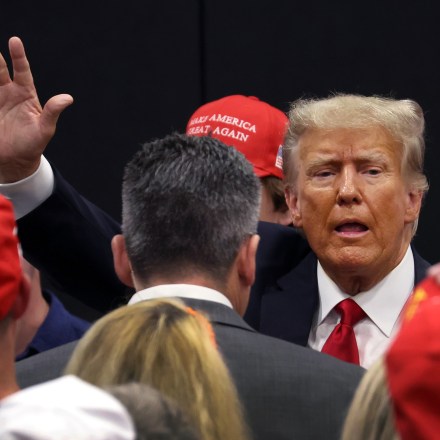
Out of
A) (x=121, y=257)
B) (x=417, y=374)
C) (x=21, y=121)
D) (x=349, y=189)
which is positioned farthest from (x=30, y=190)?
(x=417, y=374)

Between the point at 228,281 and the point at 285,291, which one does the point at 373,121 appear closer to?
the point at 285,291

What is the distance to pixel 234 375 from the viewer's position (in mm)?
2025

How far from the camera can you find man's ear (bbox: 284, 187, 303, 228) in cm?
296

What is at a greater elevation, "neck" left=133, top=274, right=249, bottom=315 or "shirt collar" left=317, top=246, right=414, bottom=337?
"neck" left=133, top=274, right=249, bottom=315

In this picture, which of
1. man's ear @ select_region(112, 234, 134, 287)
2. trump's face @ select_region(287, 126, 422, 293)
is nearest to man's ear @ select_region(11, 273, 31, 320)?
man's ear @ select_region(112, 234, 134, 287)

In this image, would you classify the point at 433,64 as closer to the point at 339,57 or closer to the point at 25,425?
the point at 339,57

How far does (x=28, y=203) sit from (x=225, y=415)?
1185 mm

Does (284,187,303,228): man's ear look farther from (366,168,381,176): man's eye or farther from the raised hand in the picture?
the raised hand

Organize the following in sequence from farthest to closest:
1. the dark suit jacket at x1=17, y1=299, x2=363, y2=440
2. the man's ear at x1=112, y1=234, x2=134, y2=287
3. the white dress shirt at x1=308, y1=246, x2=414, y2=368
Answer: the white dress shirt at x1=308, y1=246, x2=414, y2=368
the man's ear at x1=112, y1=234, x2=134, y2=287
the dark suit jacket at x1=17, y1=299, x2=363, y2=440

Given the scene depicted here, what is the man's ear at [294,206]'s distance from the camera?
296 centimetres

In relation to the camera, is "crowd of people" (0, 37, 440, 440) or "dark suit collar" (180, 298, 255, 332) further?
"dark suit collar" (180, 298, 255, 332)

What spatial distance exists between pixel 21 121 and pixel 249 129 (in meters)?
0.92

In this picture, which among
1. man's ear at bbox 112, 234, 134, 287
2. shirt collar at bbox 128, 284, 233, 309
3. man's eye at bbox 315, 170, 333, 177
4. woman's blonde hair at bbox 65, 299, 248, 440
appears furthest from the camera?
man's eye at bbox 315, 170, 333, 177

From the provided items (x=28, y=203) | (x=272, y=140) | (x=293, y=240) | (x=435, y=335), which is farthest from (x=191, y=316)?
(x=272, y=140)
